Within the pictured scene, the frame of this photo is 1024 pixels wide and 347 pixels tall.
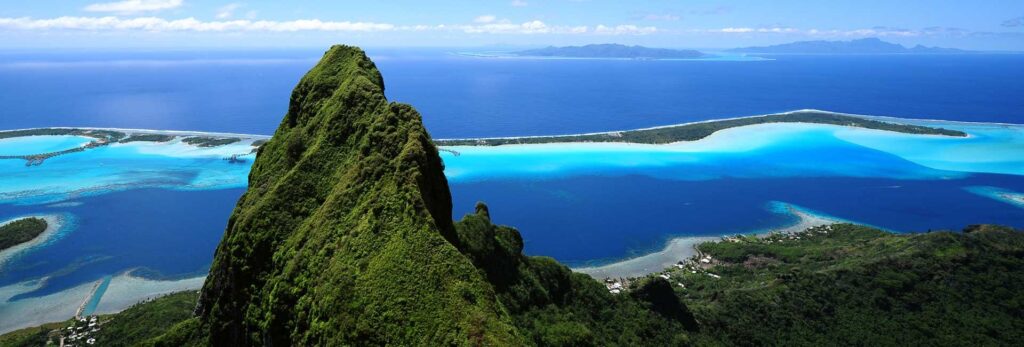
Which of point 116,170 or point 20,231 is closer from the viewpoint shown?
point 20,231

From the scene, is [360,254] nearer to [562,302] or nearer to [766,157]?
[562,302]

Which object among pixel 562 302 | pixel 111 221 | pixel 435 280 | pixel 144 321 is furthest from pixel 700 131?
pixel 435 280

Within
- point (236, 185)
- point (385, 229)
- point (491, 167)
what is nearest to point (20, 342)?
point (385, 229)

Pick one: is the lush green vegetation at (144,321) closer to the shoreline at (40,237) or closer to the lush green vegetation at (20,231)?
the shoreline at (40,237)

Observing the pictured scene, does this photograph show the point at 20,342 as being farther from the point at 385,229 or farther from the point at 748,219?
the point at 748,219

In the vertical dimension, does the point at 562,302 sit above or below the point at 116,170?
above

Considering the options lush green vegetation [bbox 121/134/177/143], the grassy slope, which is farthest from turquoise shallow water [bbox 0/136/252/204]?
the grassy slope

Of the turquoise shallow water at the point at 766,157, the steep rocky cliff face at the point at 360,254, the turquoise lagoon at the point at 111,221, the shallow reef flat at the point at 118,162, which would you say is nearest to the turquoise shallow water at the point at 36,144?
the shallow reef flat at the point at 118,162
